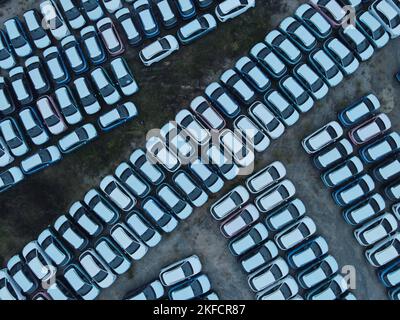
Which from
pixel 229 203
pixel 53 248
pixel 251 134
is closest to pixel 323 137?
pixel 251 134

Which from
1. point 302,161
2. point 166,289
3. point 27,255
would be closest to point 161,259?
point 166,289

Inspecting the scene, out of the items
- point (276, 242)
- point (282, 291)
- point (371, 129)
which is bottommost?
point (282, 291)

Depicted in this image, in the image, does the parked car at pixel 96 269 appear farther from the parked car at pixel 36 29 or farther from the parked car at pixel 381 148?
the parked car at pixel 381 148

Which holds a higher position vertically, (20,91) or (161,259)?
(20,91)

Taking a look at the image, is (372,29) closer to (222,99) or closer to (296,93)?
(296,93)

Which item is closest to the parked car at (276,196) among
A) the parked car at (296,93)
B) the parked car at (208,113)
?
the parked car at (296,93)

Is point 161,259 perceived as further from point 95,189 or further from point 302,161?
point 302,161

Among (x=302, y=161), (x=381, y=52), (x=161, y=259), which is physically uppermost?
(x=381, y=52)
